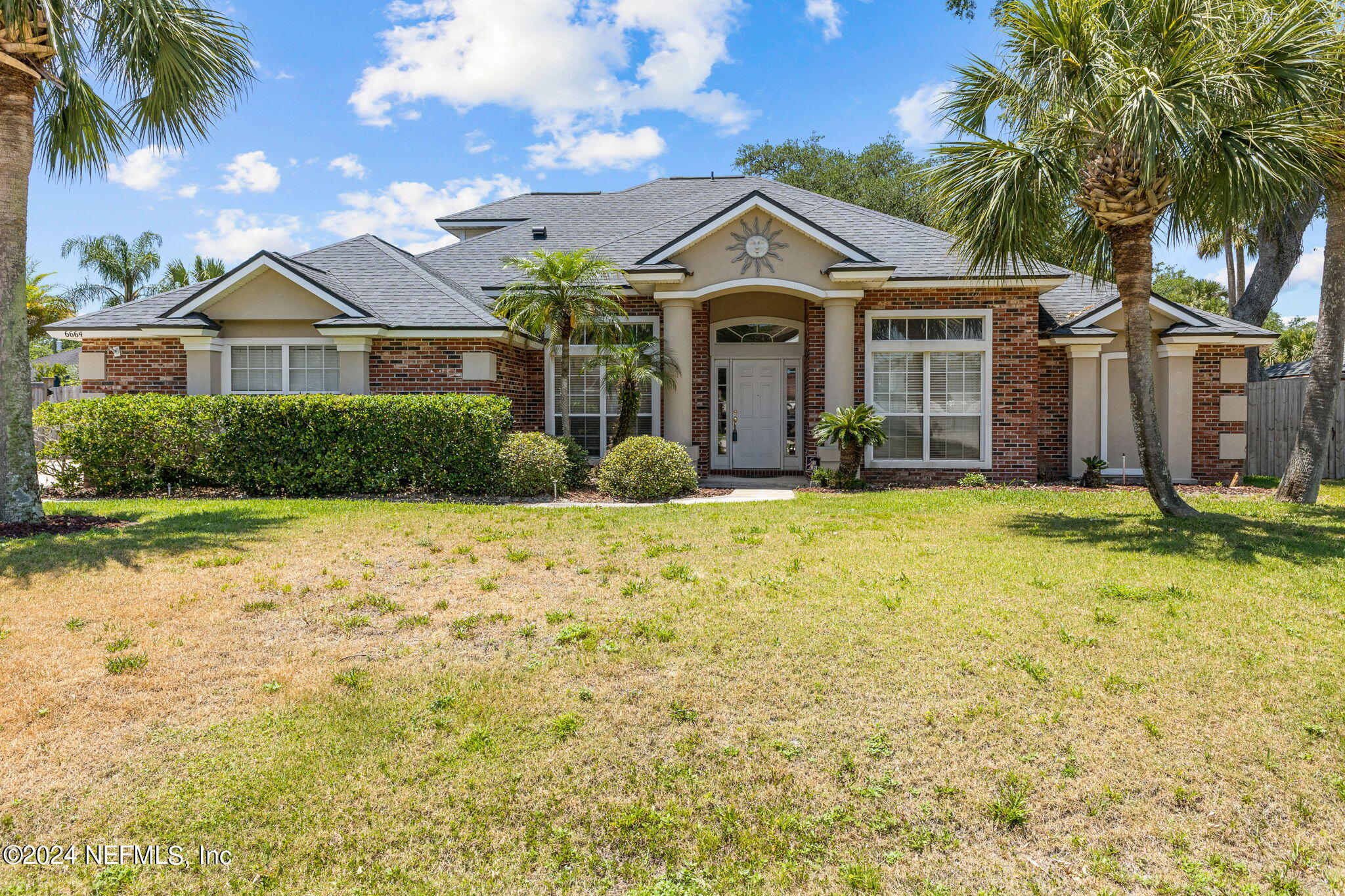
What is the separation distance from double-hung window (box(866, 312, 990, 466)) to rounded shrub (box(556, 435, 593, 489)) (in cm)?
543

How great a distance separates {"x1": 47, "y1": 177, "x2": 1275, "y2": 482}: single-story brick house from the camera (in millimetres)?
13562

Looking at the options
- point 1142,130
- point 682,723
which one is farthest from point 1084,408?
point 682,723

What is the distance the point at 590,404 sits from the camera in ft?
51.0

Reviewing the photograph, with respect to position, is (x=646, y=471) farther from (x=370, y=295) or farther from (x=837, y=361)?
(x=370, y=295)

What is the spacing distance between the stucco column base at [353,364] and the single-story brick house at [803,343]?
0.04m

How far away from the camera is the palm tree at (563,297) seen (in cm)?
1282

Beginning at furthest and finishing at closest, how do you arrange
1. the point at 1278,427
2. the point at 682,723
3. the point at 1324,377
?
1. the point at 1278,427
2. the point at 1324,377
3. the point at 682,723

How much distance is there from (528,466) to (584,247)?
20.9 feet

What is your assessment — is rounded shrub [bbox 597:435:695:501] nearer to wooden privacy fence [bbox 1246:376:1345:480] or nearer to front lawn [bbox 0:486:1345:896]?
front lawn [bbox 0:486:1345:896]

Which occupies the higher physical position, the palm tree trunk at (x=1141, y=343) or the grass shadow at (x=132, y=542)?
the palm tree trunk at (x=1141, y=343)

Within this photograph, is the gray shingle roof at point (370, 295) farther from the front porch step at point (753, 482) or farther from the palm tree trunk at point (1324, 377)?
the palm tree trunk at point (1324, 377)

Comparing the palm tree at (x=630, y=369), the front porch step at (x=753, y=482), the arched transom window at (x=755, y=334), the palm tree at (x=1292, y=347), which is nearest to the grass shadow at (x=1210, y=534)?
the front porch step at (x=753, y=482)

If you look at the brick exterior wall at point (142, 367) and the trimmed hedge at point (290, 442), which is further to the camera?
the brick exterior wall at point (142, 367)

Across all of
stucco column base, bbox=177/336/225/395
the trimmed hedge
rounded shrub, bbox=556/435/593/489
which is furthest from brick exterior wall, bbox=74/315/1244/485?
the trimmed hedge
